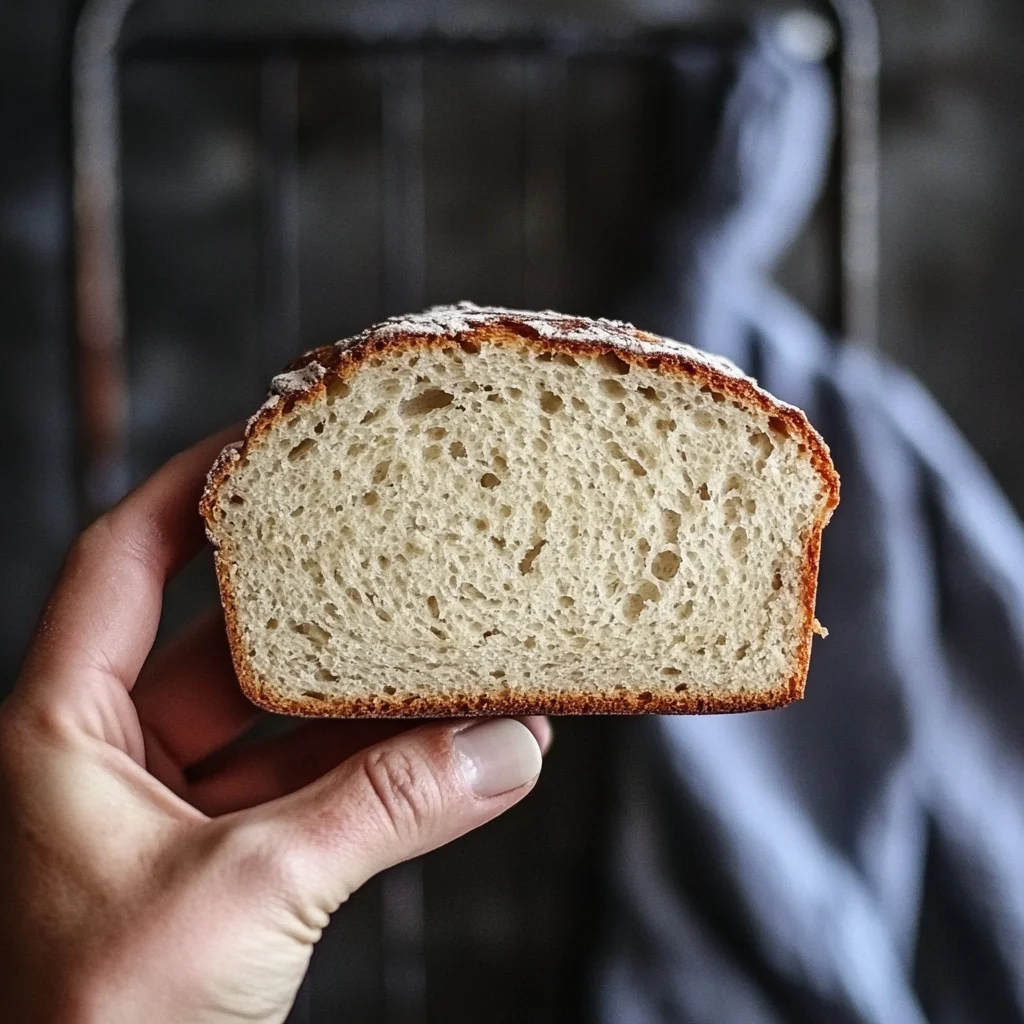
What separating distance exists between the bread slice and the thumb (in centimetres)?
4

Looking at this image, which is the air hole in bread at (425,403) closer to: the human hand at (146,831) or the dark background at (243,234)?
the human hand at (146,831)

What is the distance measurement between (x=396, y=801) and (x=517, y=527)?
0.22 m

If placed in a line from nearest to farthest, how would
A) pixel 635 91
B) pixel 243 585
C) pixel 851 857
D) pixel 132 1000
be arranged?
1. pixel 132 1000
2. pixel 243 585
3. pixel 851 857
4. pixel 635 91

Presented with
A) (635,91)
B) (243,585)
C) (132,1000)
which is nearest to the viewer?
(132,1000)

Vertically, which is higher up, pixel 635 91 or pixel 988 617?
pixel 635 91

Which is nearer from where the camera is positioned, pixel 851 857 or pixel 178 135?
pixel 851 857

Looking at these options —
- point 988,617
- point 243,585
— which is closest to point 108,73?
point 243,585

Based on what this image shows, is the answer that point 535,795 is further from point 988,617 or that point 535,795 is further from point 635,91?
point 635,91

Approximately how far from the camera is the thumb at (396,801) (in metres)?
0.76

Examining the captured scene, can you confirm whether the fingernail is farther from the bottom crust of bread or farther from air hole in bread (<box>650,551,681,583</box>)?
air hole in bread (<box>650,551,681,583</box>)

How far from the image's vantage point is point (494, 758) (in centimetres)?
85

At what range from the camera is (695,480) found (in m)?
0.83

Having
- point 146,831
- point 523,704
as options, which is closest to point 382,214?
point 523,704

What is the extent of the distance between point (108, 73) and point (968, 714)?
1397mm
